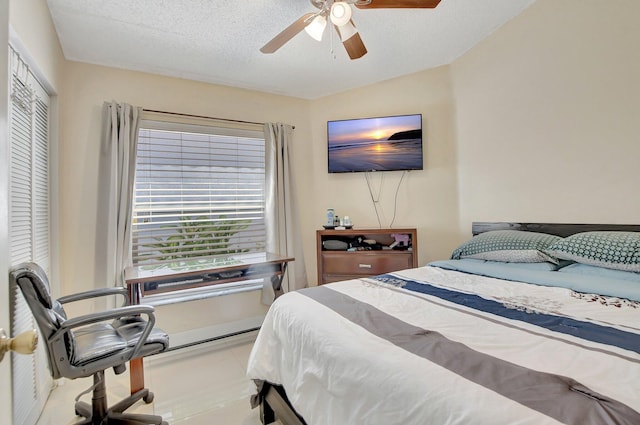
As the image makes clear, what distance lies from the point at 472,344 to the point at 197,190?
2.76m

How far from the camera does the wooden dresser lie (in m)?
3.10

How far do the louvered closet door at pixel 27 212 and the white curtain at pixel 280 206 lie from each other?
1.80m

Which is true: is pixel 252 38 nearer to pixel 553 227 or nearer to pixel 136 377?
pixel 136 377

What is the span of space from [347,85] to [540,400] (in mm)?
3329

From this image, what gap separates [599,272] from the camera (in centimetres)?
181

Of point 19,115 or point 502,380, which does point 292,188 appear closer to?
point 19,115

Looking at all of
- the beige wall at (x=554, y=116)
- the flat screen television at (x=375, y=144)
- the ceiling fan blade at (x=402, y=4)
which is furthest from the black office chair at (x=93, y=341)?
the beige wall at (x=554, y=116)

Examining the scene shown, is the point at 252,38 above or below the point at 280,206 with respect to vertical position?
Result: above

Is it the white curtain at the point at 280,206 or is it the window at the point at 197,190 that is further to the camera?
the white curtain at the point at 280,206

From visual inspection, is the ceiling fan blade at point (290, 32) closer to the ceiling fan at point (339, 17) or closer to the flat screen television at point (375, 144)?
the ceiling fan at point (339, 17)

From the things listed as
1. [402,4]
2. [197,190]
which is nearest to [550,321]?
[402,4]

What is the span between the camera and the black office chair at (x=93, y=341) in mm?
1430

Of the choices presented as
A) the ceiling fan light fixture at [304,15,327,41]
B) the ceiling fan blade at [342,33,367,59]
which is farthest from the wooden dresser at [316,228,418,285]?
the ceiling fan light fixture at [304,15,327,41]

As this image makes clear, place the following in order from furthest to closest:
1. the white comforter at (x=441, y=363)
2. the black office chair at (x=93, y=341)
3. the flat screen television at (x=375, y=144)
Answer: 1. the flat screen television at (x=375, y=144)
2. the black office chair at (x=93, y=341)
3. the white comforter at (x=441, y=363)
